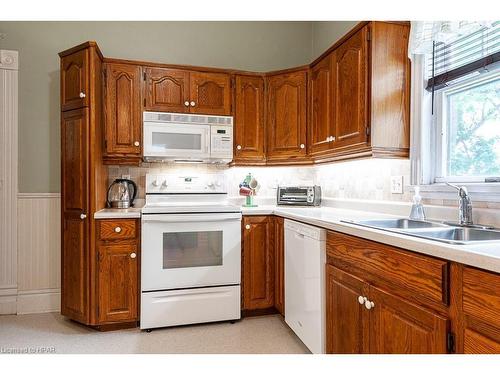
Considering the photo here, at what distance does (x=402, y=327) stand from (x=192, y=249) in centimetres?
163

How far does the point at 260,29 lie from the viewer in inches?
131

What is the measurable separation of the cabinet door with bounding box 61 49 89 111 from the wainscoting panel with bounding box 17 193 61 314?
880 mm

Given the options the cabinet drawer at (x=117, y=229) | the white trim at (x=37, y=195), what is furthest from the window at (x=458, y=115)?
the white trim at (x=37, y=195)

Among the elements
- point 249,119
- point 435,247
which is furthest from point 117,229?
point 435,247

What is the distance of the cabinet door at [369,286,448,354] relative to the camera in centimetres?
106

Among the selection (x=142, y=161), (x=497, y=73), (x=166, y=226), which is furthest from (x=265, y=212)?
(x=497, y=73)

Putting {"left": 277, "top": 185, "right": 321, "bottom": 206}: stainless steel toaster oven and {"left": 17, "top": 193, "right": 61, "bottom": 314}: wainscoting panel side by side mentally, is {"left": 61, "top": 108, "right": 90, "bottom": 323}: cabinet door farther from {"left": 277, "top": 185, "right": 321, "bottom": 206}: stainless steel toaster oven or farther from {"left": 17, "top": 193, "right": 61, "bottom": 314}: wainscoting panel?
{"left": 277, "top": 185, "right": 321, "bottom": 206}: stainless steel toaster oven

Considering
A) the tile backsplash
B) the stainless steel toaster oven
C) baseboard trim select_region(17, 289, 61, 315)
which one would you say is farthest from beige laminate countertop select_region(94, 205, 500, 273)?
baseboard trim select_region(17, 289, 61, 315)

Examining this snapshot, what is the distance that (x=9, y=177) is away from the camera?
2748 millimetres

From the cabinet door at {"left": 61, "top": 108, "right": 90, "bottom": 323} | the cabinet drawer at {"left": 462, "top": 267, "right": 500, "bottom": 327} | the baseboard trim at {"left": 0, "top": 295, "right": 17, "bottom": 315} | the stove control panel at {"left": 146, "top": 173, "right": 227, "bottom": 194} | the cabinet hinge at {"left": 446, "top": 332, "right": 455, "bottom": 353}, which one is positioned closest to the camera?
the cabinet drawer at {"left": 462, "top": 267, "right": 500, "bottom": 327}

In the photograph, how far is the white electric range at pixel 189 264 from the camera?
240cm

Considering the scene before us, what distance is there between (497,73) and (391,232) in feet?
3.38

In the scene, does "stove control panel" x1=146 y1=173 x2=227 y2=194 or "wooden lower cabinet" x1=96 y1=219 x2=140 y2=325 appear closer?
"wooden lower cabinet" x1=96 y1=219 x2=140 y2=325

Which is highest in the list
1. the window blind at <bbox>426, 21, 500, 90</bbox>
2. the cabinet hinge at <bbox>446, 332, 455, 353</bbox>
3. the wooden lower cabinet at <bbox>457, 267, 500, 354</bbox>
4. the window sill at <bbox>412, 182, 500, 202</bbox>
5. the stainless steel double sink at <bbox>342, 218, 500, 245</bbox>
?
the window blind at <bbox>426, 21, 500, 90</bbox>
